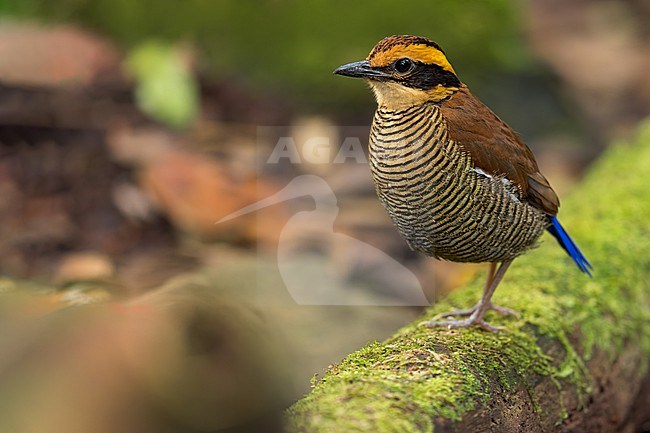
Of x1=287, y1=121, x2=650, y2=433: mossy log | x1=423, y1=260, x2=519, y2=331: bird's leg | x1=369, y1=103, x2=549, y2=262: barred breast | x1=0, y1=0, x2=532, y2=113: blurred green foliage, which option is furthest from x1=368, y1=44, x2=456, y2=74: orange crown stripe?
x1=0, y1=0, x2=532, y2=113: blurred green foliage

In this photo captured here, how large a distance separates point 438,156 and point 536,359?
3.26ft

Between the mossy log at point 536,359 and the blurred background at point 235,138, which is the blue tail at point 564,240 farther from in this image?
the blurred background at point 235,138

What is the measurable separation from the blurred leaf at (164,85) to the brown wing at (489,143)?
4665mm

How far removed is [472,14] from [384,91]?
5415mm

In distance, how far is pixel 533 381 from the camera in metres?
3.44

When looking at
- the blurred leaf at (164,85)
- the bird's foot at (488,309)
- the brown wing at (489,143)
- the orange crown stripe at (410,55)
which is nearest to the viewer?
the orange crown stripe at (410,55)

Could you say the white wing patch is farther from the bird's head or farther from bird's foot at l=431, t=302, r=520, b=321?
bird's foot at l=431, t=302, r=520, b=321

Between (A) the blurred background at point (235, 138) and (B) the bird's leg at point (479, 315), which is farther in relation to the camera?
(A) the blurred background at point (235, 138)

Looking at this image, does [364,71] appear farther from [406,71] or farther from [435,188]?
[435,188]

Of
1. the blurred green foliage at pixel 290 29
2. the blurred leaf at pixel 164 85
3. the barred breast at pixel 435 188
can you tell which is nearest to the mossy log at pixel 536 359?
the barred breast at pixel 435 188

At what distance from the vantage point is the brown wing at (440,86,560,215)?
3314mm

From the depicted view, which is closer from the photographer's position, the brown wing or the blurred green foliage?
the brown wing

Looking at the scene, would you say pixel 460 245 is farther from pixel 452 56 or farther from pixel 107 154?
pixel 452 56

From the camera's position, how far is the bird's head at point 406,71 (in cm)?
322
